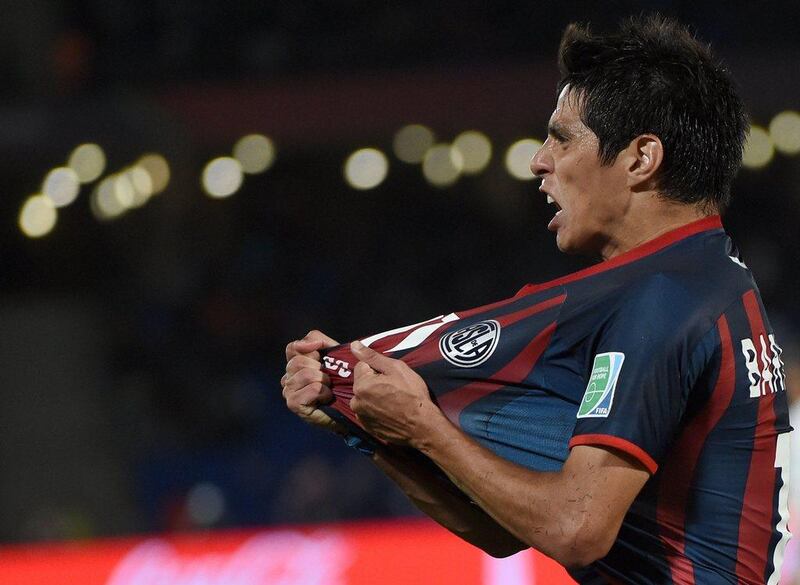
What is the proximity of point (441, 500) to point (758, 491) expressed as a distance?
1.68 feet

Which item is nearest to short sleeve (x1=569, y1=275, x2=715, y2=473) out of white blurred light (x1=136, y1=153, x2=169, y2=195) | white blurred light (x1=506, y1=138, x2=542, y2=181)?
white blurred light (x1=506, y1=138, x2=542, y2=181)

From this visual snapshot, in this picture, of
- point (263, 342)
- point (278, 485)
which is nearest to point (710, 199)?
point (278, 485)

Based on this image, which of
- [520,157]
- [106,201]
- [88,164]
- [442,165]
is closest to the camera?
[88,164]

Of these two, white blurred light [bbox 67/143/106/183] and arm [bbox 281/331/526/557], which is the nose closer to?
arm [bbox 281/331/526/557]

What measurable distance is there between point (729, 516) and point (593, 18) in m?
7.62

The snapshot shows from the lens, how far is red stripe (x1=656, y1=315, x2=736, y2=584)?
64.5 inches

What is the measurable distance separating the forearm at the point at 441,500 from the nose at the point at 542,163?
19.6 inches

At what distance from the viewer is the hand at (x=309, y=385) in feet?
6.11

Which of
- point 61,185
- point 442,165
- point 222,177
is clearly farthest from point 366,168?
point 61,185

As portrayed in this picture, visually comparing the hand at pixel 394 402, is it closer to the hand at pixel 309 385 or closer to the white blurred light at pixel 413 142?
the hand at pixel 309 385

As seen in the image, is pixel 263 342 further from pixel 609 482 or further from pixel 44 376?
pixel 609 482

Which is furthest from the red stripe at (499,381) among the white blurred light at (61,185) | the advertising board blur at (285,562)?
the white blurred light at (61,185)

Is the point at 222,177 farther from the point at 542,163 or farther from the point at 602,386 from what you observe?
the point at 602,386

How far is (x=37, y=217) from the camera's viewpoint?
348 inches
